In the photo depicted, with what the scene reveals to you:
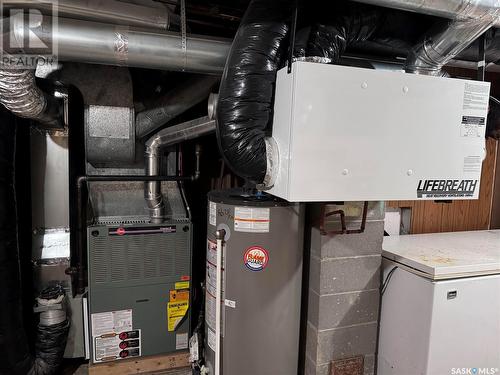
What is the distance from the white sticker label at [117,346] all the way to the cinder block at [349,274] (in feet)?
4.03

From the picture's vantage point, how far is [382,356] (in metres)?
1.67

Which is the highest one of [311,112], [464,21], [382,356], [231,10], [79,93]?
[231,10]

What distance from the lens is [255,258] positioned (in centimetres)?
145

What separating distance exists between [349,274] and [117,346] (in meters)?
1.49

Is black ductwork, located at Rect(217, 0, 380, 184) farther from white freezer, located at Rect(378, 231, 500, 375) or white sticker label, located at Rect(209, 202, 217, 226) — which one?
white freezer, located at Rect(378, 231, 500, 375)

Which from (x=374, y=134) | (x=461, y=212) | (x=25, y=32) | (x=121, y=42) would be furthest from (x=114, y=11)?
(x=461, y=212)

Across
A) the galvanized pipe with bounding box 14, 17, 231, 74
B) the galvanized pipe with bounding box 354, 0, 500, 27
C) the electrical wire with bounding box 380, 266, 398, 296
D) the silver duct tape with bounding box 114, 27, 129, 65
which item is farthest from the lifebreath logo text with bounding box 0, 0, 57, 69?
the electrical wire with bounding box 380, 266, 398, 296

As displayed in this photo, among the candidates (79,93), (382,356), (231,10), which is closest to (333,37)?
(231,10)

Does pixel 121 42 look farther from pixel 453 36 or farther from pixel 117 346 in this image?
pixel 117 346

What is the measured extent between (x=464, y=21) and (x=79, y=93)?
2.00 metres

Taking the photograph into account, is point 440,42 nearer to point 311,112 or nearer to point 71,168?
point 311,112

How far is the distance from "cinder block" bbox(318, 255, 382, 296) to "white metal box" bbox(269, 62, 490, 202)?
556 millimetres

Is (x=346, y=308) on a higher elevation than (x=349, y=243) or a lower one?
lower

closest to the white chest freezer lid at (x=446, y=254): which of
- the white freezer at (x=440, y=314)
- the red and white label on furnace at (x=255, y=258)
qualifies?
the white freezer at (x=440, y=314)
